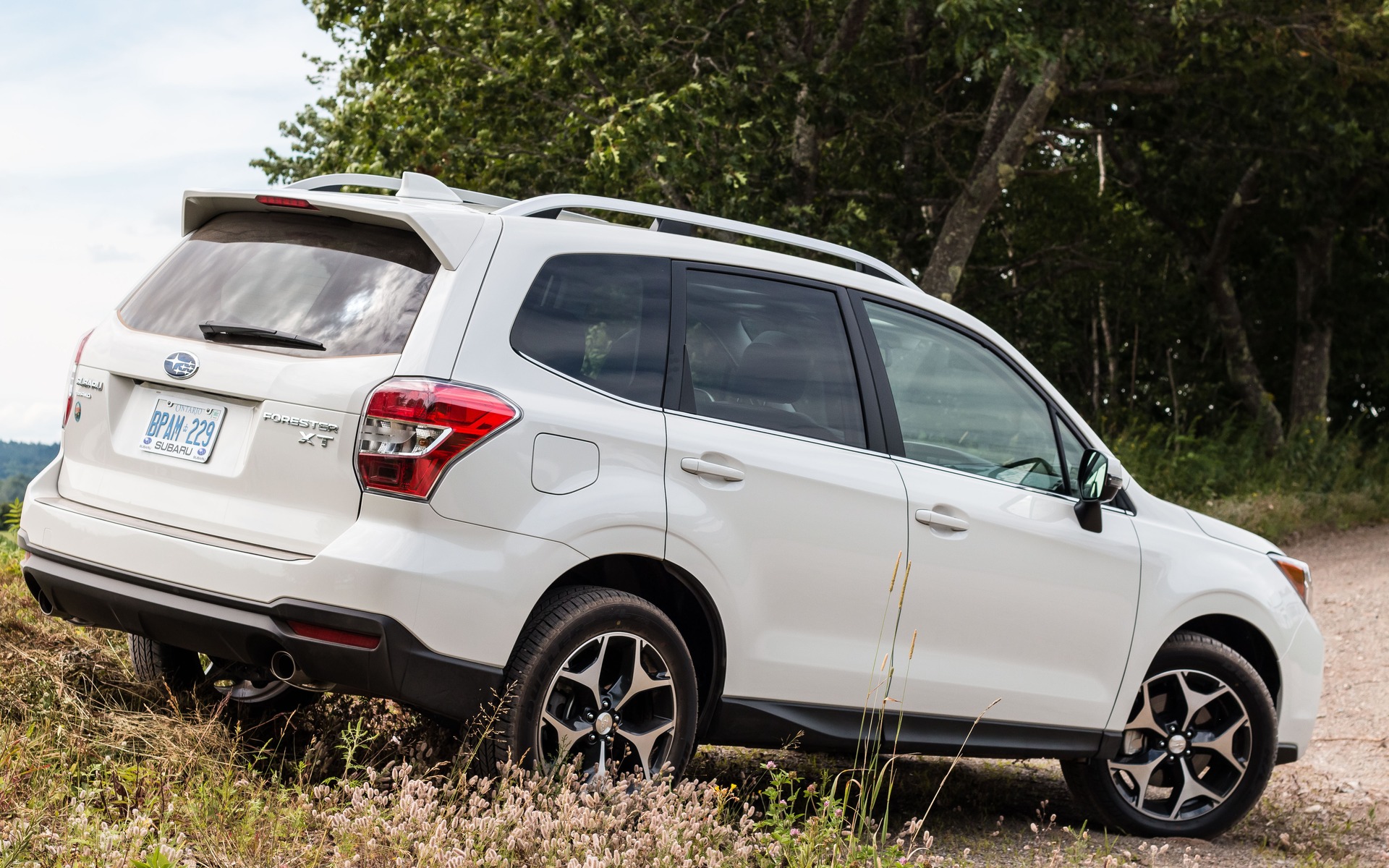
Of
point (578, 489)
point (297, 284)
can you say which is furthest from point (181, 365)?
point (578, 489)

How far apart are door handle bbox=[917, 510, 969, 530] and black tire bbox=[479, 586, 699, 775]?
3.48ft

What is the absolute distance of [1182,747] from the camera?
5477mm

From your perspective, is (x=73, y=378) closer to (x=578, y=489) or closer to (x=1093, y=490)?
(x=578, y=489)

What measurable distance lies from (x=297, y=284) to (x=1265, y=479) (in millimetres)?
15952

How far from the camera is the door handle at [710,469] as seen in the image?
156 inches

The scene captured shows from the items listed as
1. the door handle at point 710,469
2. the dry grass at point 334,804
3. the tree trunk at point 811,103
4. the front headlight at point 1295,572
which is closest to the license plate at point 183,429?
the dry grass at point 334,804

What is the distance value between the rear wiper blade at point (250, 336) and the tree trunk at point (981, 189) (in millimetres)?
11807

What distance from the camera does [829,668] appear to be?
4.35 metres

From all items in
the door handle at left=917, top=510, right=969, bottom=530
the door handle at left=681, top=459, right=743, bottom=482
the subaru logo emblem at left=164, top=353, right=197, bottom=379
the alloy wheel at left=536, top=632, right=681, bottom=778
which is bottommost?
the alloy wheel at left=536, top=632, right=681, bottom=778

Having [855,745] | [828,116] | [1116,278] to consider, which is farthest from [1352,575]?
[855,745]

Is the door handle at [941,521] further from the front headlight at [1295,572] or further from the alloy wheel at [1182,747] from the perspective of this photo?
the front headlight at [1295,572]

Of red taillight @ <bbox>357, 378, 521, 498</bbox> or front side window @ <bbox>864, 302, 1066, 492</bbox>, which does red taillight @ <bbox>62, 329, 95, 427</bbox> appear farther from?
front side window @ <bbox>864, 302, 1066, 492</bbox>

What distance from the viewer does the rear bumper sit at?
11.3 ft

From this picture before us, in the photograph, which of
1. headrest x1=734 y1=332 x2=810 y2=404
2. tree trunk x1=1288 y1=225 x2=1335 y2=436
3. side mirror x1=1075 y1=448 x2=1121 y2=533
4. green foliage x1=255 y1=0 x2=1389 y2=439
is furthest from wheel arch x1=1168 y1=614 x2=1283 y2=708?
tree trunk x1=1288 y1=225 x2=1335 y2=436
